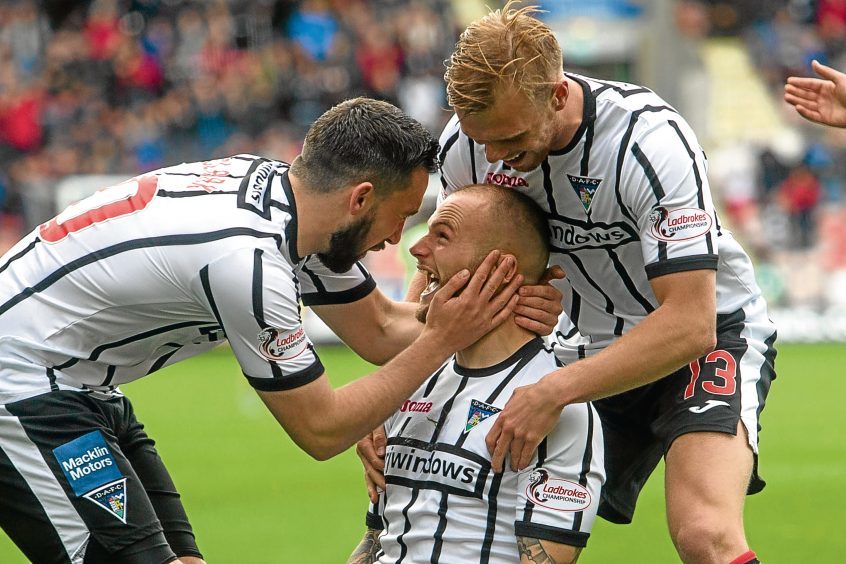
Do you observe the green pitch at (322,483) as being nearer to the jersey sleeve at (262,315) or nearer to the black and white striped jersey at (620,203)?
the black and white striped jersey at (620,203)

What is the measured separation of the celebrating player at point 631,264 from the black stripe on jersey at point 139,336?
70 centimetres

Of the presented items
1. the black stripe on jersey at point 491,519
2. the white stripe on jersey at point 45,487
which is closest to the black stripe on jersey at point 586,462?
the black stripe on jersey at point 491,519

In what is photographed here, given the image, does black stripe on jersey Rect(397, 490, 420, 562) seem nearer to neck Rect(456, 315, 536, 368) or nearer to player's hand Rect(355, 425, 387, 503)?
player's hand Rect(355, 425, 387, 503)

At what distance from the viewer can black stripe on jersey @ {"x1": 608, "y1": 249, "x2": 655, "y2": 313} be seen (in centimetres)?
461

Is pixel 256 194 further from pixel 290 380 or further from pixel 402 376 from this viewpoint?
pixel 402 376

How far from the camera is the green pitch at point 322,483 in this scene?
744 cm

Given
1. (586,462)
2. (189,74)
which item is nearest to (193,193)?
(586,462)

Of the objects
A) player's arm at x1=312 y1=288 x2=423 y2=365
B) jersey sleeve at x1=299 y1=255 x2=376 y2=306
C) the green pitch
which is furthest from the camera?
the green pitch

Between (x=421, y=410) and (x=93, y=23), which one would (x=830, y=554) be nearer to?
(x=421, y=410)

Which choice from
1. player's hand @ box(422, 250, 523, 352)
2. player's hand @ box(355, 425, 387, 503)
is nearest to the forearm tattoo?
player's hand @ box(355, 425, 387, 503)

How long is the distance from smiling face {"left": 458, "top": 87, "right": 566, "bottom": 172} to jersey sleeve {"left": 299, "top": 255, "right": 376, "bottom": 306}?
779mm

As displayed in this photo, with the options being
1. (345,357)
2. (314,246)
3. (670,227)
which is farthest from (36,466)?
(345,357)

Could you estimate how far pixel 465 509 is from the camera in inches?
149

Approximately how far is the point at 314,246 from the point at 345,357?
1174 centimetres
